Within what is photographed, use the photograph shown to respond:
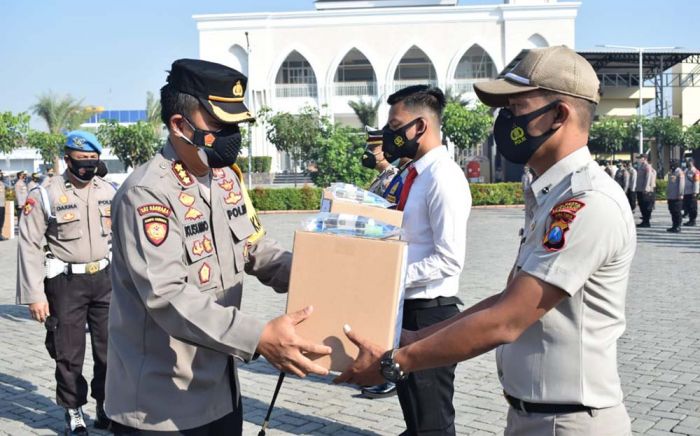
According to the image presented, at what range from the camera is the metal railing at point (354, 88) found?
203 feet

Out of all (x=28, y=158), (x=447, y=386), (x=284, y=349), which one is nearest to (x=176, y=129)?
(x=284, y=349)

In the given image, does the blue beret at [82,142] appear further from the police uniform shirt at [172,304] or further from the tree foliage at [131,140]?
the tree foliage at [131,140]

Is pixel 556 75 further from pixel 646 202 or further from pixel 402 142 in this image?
pixel 646 202

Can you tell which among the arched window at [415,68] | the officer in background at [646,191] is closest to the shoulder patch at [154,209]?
the officer in background at [646,191]

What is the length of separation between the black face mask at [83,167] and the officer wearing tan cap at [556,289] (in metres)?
3.88

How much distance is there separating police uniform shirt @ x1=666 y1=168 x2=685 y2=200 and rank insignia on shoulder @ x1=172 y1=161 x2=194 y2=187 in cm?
1874

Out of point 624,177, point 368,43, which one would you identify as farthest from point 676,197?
point 368,43

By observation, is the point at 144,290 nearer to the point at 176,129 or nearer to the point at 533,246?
the point at 176,129

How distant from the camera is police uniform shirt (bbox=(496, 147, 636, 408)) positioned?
2.19 meters

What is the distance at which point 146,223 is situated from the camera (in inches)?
102

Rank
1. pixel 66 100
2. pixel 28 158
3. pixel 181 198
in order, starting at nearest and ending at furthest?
pixel 181 198 < pixel 66 100 < pixel 28 158

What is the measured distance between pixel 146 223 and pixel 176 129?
445 mm

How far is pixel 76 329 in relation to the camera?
18.3 ft

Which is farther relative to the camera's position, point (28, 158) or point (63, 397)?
point (28, 158)
